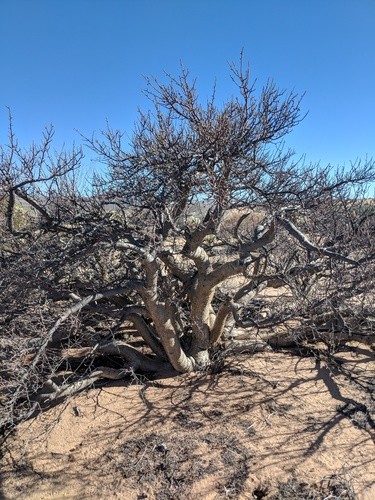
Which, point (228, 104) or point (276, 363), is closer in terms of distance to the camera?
point (228, 104)

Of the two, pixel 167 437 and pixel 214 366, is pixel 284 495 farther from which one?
pixel 214 366

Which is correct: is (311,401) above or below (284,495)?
above

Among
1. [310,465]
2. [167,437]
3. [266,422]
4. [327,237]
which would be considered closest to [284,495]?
[310,465]

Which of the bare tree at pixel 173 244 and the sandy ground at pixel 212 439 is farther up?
the bare tree at pixel 173 244

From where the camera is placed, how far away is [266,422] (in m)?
4.62

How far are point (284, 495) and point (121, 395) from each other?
227cm

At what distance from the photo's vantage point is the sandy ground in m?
3.93

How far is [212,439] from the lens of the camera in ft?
14.6

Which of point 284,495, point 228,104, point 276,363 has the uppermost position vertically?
point 228,104

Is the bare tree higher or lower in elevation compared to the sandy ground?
higher

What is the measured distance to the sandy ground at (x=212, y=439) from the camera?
155 inches

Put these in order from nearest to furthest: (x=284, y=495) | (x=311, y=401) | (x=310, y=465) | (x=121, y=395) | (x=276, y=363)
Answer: (x=284, y=495), (x=310, y=465), (x=311, y=401), (x=121, y=395), (x=276, y=363)

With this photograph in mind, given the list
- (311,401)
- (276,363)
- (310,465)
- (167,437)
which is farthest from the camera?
(276,363)

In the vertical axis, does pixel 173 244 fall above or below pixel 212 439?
above
